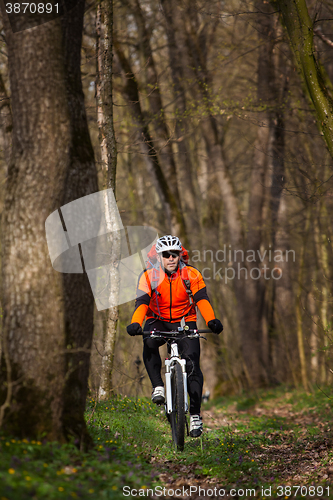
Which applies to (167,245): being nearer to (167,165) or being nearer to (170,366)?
(170,366)

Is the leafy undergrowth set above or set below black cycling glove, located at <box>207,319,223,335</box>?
below

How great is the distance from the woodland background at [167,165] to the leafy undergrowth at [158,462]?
0.53 meters

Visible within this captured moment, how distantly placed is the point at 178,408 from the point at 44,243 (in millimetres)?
2452

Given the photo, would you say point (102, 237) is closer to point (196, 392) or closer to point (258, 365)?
point (196, 392)

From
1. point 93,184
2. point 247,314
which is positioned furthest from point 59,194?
point 247,314

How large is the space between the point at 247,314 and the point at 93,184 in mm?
10297

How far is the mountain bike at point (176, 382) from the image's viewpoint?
551 centimetres

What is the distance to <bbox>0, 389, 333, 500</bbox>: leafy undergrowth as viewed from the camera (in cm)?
354

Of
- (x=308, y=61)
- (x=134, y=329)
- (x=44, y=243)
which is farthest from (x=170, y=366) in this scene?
(x=308, y=61)

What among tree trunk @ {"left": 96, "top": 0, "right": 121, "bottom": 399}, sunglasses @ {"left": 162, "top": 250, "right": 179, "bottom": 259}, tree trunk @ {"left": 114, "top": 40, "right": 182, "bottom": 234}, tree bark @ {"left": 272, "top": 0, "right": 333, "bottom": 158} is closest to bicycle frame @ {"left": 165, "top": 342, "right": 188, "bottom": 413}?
sunglasses @ {"left": 162, "top": 250, "right": 179, "bottom": 259}

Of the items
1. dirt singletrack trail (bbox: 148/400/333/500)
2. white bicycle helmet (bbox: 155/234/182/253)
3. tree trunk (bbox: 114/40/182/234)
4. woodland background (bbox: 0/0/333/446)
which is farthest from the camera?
tree trunk (bbox: 114/40/182/234)

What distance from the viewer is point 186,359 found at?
19.1ft

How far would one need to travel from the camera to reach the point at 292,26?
6609 millimetres

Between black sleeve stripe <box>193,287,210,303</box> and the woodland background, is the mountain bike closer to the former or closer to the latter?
black sleeve stripe <box>193,287,210,303</box>
